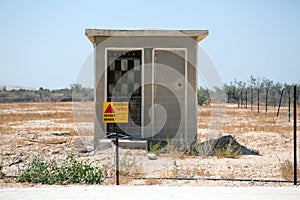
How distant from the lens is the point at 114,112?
7.25 m

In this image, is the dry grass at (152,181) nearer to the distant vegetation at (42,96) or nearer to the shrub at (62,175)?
the shrub at (62,175)

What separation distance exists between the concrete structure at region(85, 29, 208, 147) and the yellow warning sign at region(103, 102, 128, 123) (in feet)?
15.7

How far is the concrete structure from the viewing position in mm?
12250

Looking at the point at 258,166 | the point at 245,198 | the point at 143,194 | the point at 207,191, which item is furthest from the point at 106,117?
the point at 258,166

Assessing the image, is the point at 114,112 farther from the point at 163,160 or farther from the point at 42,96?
the point at 42,96

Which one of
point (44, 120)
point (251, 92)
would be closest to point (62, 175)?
point (44, 120)

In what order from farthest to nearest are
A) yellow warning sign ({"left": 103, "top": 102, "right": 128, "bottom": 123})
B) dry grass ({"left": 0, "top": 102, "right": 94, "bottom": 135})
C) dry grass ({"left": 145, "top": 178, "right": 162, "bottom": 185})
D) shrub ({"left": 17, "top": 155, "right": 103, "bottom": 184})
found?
dry grass ({"left": 0, "top": 102, "right": 94, "bottom": 135}) < dry grass ({"left": 145, "top": 178, "right": 162, "bottom": 185}) < shrub ({"left": 17, "top": 155, "right": 103, "bottom": 184}) < yellow warning sign ({"left": 103, "top": 102, "right": 128, "bottom": 123})

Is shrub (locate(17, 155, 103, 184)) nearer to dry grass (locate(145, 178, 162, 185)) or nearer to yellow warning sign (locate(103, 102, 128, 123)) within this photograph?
dry grass (locate(145, 178, 162, 185))

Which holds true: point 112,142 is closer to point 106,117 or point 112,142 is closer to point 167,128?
point 167,128

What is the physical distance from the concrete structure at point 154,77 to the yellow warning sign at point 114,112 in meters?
4.78

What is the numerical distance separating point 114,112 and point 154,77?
18.3 feet

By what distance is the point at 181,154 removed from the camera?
10781mm

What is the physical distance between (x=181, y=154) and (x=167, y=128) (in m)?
2.00

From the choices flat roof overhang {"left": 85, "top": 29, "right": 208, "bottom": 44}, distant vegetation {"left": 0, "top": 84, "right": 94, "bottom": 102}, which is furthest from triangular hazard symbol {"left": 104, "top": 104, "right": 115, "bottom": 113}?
flat roof overhang {"left": 85, "top": 29, "right": 208, "bottom": 44}
